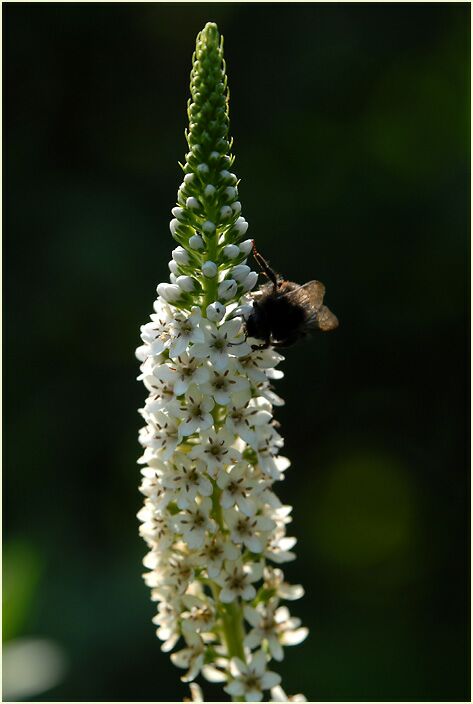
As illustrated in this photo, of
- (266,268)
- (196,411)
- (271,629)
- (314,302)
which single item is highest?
(266,268)

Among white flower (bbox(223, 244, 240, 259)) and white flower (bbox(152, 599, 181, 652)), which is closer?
white flower (bbox(223, 244, 240, 259))

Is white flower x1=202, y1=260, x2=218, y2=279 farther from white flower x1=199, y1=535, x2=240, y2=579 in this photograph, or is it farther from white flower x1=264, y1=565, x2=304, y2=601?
white flower x1=264, y1=565, x2=304, y2=601

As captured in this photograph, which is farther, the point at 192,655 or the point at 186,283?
the point at 192,655

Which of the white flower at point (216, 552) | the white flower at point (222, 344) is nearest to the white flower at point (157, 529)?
the white flower at point (216, 552)

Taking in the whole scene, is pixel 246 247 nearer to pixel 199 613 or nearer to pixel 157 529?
pixel 157 529

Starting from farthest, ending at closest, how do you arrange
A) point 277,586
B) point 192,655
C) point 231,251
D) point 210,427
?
point 277,586
point 192,655
point 231,251
point 210,427

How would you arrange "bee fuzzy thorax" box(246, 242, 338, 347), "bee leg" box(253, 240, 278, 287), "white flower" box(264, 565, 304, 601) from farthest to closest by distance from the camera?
1. "white flower" box(264, 565, 304, 601)
2. "bee leg" box(253, 240, 278, 287)
3. "bee fuzzy thorax" box(246, 242, 338, 347)

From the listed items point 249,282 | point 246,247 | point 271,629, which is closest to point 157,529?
point 271,629

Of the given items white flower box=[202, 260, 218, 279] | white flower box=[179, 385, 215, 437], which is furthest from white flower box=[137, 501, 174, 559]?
white flower box=[202, 260, 218, 279]
